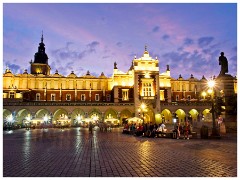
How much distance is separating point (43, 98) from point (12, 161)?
57.7 meters

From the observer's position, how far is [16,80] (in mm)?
65062

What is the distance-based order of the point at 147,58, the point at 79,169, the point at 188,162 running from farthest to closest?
the point at 147,58 < the point at 188,162 < the point at 79,169

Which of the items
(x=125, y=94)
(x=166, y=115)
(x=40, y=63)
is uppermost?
(x=40, y=63)

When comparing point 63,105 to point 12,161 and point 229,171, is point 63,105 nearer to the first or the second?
point 12,161

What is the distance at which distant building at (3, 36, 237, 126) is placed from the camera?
183 feet

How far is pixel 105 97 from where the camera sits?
6850 centimetres

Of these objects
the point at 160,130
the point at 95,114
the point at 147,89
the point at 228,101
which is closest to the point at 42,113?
the point at 95,114

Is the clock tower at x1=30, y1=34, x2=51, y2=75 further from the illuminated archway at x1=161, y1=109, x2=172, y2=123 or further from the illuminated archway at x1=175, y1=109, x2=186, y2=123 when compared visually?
the illuminated archway at x1=175, y1=109, x2=186, y2=123

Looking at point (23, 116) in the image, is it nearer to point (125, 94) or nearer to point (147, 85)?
point (125, 94)

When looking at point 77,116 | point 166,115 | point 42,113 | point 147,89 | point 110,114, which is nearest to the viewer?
point 77,116

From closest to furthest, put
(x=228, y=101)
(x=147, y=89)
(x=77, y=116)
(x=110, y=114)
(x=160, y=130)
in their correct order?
(x=228, y=101) → (x=160, y=130) → (x=77, y=116) → (x=147, y=89) → (x=110, y=114)

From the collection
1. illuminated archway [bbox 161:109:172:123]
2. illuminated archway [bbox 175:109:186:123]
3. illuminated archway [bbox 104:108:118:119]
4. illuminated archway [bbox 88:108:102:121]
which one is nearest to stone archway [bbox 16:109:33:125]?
illuminated archway [bbox 88:108:102:121]

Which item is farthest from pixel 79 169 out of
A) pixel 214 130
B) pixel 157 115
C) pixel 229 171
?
pixel 157 115

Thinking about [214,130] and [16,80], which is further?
[16,80]
